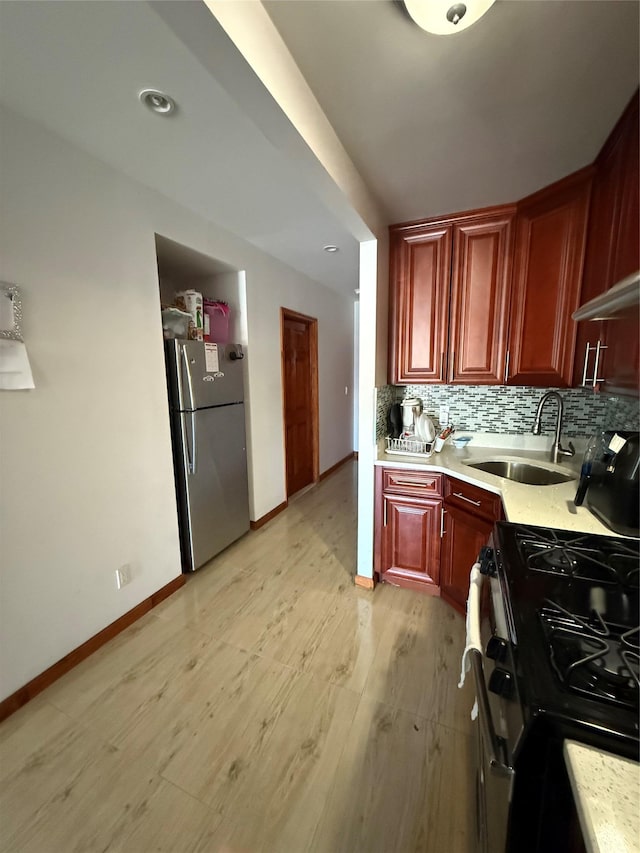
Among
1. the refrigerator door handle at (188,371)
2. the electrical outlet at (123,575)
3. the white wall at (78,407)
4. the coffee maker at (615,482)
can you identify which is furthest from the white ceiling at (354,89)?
the electrical outlet at (123,575)

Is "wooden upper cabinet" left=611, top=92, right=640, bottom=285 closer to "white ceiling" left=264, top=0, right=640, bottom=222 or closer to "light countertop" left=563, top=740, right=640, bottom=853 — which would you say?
"white ceiling" left=264, top=0, right=640, bottom=222

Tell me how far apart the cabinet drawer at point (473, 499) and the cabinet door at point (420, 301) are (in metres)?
0.69

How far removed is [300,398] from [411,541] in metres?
2.18

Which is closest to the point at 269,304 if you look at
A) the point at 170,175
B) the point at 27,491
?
the point at 170,175

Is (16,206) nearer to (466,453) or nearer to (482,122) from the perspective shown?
(482,122)

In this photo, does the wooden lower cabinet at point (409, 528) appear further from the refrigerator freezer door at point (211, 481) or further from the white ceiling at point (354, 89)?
the white ceiling at point (354, 89)

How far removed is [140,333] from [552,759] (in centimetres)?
222

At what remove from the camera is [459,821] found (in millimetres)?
1072

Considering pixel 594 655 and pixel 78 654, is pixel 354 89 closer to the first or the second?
pixel 594 655

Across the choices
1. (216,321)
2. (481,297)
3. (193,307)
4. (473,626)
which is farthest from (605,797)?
(216,321)

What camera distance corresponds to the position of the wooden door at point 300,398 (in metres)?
3.54

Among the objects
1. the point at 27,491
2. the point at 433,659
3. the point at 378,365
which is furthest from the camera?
the point at 378,365

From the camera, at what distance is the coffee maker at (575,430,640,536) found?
1.15 meters

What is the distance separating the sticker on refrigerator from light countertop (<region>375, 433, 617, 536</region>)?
1.26 metres
